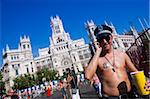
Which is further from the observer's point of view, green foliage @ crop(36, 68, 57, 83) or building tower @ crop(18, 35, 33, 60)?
building tower @ crop(18, 35, 33, 60)

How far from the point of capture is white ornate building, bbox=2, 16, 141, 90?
87.3 m

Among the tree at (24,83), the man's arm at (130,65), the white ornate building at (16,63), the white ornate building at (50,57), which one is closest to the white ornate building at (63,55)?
the white ornate building at (50,57)

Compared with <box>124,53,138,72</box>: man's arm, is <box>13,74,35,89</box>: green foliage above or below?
above

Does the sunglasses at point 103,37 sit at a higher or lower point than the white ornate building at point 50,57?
lower

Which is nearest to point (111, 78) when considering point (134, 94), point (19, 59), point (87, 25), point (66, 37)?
point (134, 94)

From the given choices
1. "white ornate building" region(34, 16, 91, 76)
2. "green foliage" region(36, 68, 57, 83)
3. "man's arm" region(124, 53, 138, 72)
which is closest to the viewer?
"man's arm" region(124, 53, 138, 72)

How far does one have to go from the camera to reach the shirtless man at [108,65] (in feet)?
9.09

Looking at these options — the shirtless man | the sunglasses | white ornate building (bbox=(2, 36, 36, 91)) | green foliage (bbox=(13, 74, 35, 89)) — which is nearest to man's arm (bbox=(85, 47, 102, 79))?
the shirtless man

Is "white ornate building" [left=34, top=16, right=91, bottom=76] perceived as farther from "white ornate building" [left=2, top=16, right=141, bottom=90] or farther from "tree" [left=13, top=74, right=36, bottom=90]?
"tree" [left=13, top=74, right=36, bottom=90]

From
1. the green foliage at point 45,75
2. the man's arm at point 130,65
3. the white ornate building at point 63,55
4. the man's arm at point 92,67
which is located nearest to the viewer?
the man's arm at point 92,67

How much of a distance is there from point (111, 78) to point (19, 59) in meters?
88.1

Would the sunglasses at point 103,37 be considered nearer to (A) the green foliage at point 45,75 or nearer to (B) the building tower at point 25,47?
(A) the green foliage at point 45,75

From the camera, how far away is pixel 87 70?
2729mm

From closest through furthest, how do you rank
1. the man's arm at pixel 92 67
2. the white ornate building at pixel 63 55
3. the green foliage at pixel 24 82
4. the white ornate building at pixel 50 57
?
the man's arm at pixel 92 67, the green foliage at pixel 24 82, the white ornate building at pixel 50 57, the white ornate building at pixel 63 55
